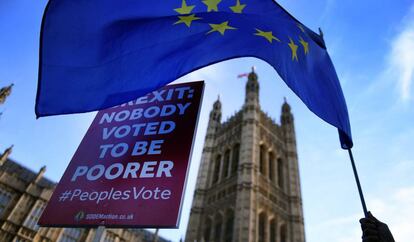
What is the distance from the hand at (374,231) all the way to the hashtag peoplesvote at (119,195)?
283 centimetres

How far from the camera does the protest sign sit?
16.6 feet

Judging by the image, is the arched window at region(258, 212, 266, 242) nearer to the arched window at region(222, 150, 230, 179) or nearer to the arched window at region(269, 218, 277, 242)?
the arched window at region(269, 218, 277, 242)

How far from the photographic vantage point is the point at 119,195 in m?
5.26

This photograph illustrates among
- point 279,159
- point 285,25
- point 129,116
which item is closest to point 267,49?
point 285,25

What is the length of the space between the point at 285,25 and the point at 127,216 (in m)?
4.97

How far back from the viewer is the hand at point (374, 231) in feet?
12.0

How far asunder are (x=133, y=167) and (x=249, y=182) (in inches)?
1188

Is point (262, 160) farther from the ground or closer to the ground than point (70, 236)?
farther from the ground

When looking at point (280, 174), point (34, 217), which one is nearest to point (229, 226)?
point (280, 174)

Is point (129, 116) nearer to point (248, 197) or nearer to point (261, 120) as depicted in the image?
point (248, 197)

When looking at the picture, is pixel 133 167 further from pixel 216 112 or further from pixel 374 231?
pixel 216 112

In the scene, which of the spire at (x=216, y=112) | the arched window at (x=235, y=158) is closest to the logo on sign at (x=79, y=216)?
the arched window at (x=235, y=158)

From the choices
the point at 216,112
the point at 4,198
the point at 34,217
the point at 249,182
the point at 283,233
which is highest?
the point at 216,112

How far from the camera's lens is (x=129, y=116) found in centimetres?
669
